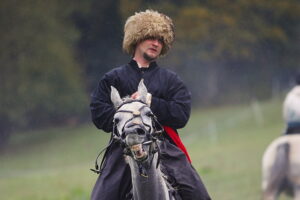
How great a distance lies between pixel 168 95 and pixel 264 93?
1709 inches

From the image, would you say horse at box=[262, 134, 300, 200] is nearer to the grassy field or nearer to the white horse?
the white horse

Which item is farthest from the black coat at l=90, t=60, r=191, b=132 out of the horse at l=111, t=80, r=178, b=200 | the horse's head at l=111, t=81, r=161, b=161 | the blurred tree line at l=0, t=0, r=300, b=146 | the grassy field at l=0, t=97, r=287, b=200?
the blurred tree line at l=0, t=0, r=300, b=146

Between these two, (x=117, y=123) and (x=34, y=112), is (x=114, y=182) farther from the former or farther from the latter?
(x=34, y=112)

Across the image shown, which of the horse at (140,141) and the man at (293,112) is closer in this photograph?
the horse at (140,141)

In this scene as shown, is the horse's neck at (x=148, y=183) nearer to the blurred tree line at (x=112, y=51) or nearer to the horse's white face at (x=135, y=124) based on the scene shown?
the horse's white face at (x=135, y=124)

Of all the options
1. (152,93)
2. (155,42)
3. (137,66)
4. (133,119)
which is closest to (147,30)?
(155,42)

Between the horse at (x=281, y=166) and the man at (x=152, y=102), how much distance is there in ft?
17.0

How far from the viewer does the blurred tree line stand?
40719 millimetres

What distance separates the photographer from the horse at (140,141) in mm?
4863

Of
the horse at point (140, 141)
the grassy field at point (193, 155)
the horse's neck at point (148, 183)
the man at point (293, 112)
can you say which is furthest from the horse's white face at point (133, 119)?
the grassy field at point (193, 155)

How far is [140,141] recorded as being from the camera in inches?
191

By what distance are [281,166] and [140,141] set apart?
6.52 metres

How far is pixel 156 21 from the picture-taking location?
6.05 meters

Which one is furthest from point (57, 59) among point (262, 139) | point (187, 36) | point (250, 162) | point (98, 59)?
point (250, 162)
